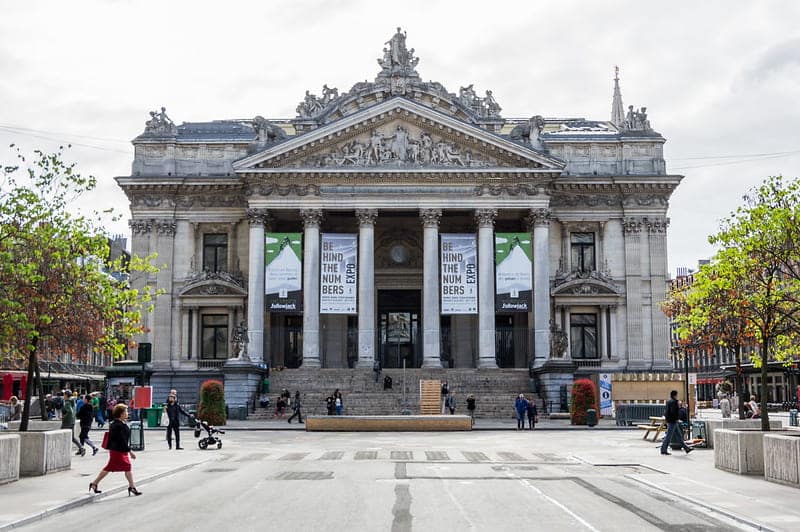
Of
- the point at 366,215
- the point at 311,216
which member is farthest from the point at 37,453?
Answer: the point at 366,215

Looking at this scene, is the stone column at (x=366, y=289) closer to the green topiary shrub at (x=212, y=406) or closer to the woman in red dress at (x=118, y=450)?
the green topiary shrub at (x=212, y=406)

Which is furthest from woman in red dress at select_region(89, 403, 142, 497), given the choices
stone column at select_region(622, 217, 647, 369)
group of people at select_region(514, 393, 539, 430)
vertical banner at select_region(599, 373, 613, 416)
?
stone column at select_region(622, 217, 647, 369)

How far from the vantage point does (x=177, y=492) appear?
20.0 m

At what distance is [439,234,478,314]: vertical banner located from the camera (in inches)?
2156

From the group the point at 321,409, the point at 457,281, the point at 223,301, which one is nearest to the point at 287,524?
the point at 321,409

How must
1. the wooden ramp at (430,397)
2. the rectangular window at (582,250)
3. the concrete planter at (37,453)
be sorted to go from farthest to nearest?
the rectangular window at (582,250) < the wooden ramp at (430,397) < the concrete planter at (37,453)

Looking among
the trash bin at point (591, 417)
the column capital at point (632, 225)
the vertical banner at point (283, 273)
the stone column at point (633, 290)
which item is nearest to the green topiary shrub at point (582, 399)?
the trash bin at point (591, 417)

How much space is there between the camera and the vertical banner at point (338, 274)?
54.9 metres

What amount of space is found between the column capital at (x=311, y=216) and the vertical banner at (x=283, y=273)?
43.6 inches

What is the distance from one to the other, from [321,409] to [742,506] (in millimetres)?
35416

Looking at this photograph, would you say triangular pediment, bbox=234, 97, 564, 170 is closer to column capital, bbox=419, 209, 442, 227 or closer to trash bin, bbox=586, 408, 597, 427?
column capital, bbox=419, 209, 442, 227

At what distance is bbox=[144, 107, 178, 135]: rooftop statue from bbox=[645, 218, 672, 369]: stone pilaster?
31.8 meters

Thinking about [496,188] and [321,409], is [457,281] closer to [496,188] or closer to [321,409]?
[496,188]

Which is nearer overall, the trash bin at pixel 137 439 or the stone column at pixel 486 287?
the trash bin at pixel 137 439
